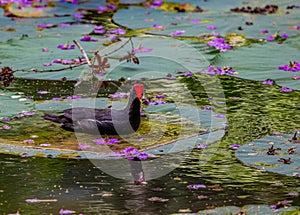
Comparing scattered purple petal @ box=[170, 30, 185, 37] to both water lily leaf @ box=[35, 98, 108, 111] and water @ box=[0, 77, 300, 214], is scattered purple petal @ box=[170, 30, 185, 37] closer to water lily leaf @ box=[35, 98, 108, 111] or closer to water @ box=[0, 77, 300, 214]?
water lily leaf @ box=[35, 98, 108, 111]

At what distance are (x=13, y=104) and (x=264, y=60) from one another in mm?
2482

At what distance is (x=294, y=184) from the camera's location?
488 centimetres

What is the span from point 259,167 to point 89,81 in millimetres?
2542

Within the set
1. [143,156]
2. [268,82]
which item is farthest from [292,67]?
[143,156]

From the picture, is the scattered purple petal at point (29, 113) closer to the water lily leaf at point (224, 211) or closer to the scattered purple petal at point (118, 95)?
the scattered purple petal at point (118, 95)

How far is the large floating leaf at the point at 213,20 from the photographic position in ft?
29.6

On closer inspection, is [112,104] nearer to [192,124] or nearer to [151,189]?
[192,124]

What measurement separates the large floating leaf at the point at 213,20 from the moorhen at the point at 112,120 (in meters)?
3.08

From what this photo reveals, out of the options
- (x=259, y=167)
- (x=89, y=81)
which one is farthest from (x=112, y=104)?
(x=259, y=167)

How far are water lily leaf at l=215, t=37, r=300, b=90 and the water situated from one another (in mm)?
1452

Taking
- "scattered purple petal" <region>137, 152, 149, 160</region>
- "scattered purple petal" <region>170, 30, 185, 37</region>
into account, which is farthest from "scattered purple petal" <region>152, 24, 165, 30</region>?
"scattered purple petal" <region>137, 152, 149, 160</region>

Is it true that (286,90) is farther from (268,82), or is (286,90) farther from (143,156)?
(143,156)

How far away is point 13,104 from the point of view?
664cm

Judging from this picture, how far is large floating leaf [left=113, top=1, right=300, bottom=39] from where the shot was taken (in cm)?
902
